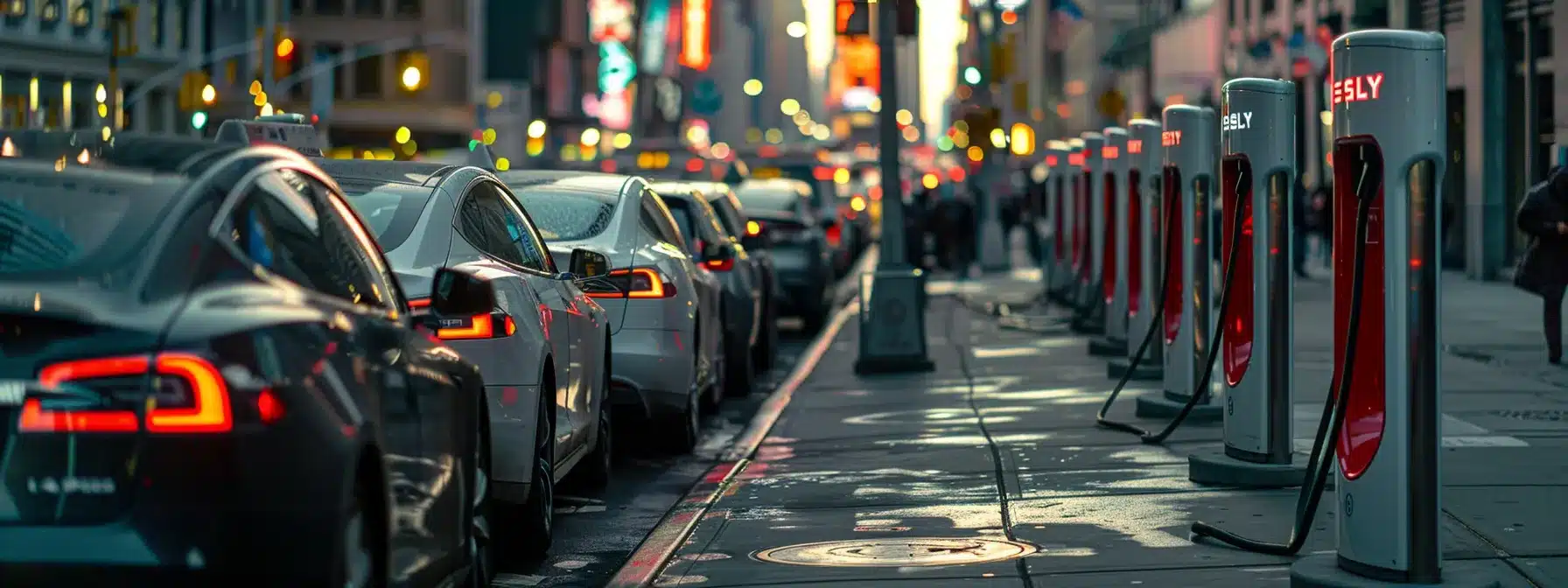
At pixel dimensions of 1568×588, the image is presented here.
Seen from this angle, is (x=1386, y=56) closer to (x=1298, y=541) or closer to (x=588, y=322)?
(x=1298, y=541)

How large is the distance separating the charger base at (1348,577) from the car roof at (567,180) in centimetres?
685

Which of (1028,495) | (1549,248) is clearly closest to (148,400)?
(1028,495)

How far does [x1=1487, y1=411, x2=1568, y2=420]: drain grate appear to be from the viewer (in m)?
13.5

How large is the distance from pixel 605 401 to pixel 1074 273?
1837 centimetres

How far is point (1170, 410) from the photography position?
13.8 meters

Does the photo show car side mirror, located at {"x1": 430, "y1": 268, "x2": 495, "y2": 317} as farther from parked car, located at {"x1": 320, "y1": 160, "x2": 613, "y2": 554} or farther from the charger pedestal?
the charger pedestal

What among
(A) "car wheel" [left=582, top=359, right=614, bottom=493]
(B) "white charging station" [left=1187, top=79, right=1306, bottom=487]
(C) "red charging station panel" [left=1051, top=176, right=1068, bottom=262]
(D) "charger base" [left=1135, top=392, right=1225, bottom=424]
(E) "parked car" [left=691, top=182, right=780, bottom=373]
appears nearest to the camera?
(B) "white charging station" [left=1187, top=79, right=1306, bottom=487]

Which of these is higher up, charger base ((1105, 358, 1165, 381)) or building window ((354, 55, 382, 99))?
building window ((354, 55, 382, 99))

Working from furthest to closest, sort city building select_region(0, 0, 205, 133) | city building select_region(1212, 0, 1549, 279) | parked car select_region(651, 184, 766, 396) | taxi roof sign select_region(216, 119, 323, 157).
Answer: city building select_region(0, 0, 205, 133), city building select_region(1212, 0, 1549, 279), parked car select_region(651, 184, 766, 396), taxi roof sign select_region(216, 119, 323, 157)

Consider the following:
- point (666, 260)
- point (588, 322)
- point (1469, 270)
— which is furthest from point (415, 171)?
point (1469, 270)

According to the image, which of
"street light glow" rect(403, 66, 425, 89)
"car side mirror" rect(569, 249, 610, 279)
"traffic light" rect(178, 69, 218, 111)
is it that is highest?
"street light glow" rect(403, 66, 425, 89)

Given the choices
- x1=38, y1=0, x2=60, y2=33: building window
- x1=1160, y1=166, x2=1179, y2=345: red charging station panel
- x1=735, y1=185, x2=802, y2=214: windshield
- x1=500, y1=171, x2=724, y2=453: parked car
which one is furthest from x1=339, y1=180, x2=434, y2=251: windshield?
x1=38, y1=0, x2=60, y2=33: building window

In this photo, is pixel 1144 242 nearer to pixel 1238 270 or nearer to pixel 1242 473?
pixel 1238 270

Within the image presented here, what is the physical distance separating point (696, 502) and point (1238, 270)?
2.54 m
